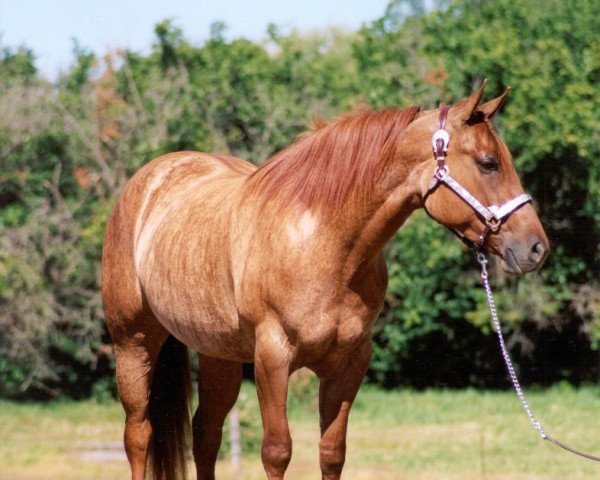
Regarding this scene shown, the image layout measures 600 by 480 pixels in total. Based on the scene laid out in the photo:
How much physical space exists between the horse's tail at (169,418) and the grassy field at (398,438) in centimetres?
257

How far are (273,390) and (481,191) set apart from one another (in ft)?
4.27

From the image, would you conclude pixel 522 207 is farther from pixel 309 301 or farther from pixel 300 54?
pixel 300 54

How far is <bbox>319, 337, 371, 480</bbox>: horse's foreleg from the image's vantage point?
193 inches

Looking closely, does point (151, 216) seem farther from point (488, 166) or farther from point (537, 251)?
point (537, 251)

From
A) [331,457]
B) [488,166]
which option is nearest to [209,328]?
[331,457]

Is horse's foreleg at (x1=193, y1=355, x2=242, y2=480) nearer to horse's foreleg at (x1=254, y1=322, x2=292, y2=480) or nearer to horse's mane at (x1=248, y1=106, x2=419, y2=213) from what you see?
horse's foreleg at (x1=254, y1=322, x2=292, y2=480)

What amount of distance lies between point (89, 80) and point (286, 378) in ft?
49.3

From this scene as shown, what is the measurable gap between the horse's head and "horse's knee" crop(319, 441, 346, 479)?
4.07ft

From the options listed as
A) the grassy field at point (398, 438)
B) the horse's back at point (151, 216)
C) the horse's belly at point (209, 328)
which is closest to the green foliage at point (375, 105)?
the grassy field at point (398, 438)

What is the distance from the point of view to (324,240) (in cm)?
462

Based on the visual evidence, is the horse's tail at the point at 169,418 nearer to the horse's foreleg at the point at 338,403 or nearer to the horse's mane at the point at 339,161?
the horse's foreleg at the point at 338,403

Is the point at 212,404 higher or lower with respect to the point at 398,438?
higher

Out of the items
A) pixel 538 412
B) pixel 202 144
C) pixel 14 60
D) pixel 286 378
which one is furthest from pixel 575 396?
pixel 286 378

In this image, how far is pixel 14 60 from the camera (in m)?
19.4
